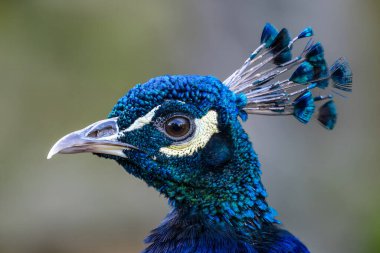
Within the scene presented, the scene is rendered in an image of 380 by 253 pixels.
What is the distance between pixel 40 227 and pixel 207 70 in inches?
71.2

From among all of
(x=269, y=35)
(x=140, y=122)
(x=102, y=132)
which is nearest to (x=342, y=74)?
(x=269, y=35)

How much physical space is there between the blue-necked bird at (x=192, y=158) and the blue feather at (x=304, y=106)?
0.21 meters

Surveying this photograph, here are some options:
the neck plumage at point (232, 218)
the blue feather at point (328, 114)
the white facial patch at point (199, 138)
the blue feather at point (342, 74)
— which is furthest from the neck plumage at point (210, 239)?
the blue feather at point (342, 74)

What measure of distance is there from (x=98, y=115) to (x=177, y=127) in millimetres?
2868

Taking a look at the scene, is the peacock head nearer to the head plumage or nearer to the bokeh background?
the head plumage

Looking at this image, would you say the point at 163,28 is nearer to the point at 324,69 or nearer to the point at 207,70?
the point at 207,70

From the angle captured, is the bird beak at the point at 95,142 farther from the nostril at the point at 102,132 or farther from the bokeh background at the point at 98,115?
the bokeh background at the point at 98,115

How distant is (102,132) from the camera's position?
1.81m

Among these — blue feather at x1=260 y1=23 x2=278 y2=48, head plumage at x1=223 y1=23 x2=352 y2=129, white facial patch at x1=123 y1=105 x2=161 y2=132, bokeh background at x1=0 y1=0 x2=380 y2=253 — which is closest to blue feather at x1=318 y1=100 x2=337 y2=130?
head plumage at x1=223 y1=23 x2=352 y2=129

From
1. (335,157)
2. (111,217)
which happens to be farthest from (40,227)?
(335,157)

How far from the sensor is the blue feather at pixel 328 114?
78.1 inches

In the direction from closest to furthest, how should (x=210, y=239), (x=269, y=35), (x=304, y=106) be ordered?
(x=210, y=239) < (x=304, y=106) < (x=269, y=35)

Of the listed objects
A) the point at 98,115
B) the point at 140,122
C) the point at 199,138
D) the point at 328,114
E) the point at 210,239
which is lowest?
the point at 210,239

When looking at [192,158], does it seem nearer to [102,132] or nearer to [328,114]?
[102,132]
